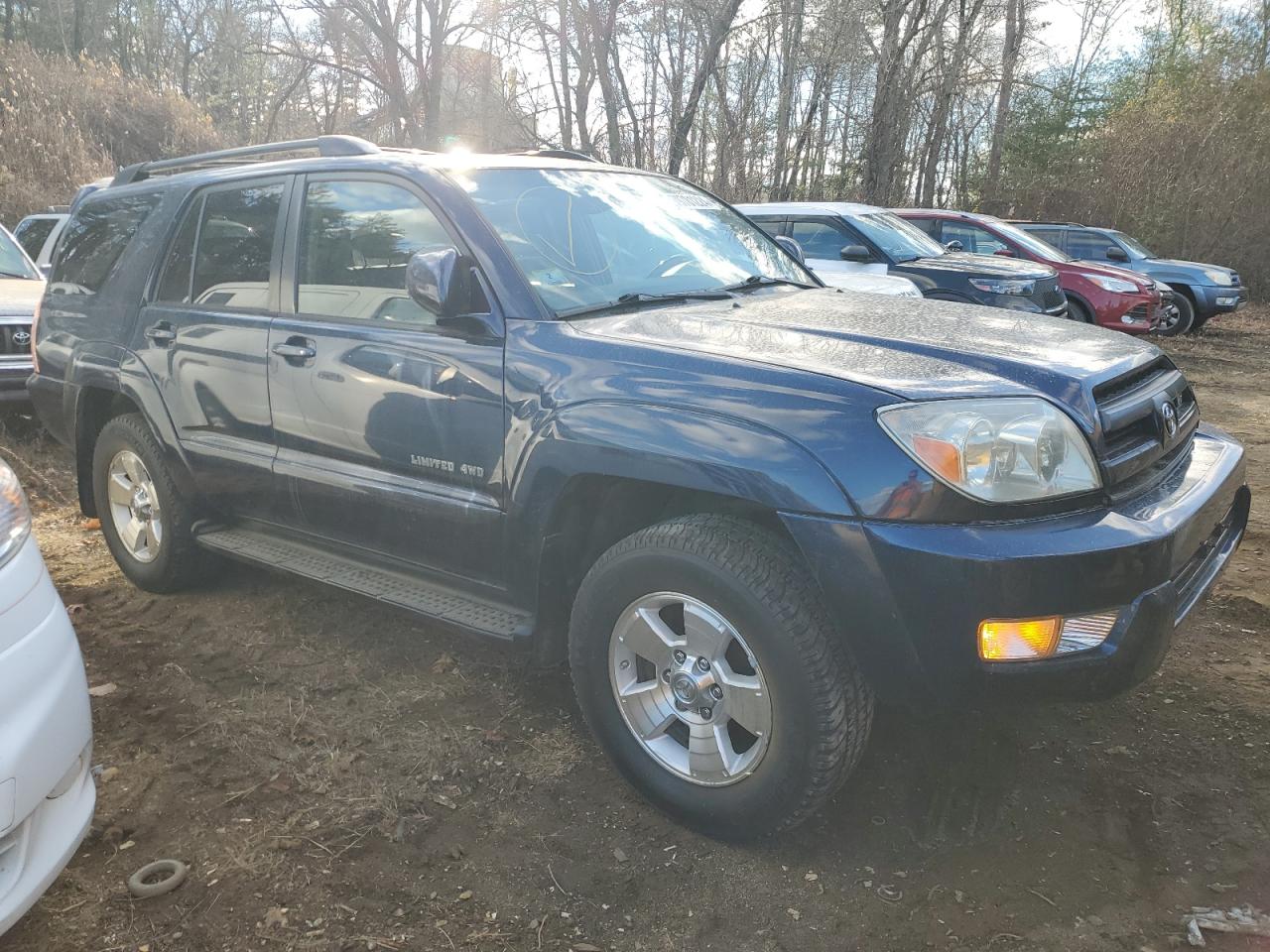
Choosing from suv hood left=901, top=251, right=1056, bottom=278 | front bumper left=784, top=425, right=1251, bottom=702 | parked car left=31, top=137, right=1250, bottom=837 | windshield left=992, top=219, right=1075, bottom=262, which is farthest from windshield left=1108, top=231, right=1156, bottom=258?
front bumper left=784, top=425, right=1251, bottom=702

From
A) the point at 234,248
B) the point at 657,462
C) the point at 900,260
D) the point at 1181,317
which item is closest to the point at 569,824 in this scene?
the point at 657,462

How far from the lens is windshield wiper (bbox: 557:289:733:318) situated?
291cm

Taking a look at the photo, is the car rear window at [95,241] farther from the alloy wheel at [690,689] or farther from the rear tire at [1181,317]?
the rear tire at [1181,317]

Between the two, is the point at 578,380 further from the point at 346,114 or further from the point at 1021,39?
the point at 346,114

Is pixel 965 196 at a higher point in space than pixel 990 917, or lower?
higher

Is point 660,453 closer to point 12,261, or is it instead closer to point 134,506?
point 134,506

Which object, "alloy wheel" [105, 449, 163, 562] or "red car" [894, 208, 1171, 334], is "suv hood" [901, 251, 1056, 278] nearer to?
"red car" [894, 208, 1171, 334]

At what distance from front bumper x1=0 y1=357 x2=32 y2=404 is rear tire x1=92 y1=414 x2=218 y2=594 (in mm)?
→ 2835

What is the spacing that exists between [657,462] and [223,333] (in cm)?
207

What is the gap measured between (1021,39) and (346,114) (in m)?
19.5

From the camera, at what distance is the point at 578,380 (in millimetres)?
2627

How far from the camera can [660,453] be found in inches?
95.7

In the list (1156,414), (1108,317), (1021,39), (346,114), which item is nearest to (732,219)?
(1156,414)

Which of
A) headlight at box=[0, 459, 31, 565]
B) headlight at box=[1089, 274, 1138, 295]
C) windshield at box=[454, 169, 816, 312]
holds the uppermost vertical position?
windshield at box=[454, 169, 816, 312]
